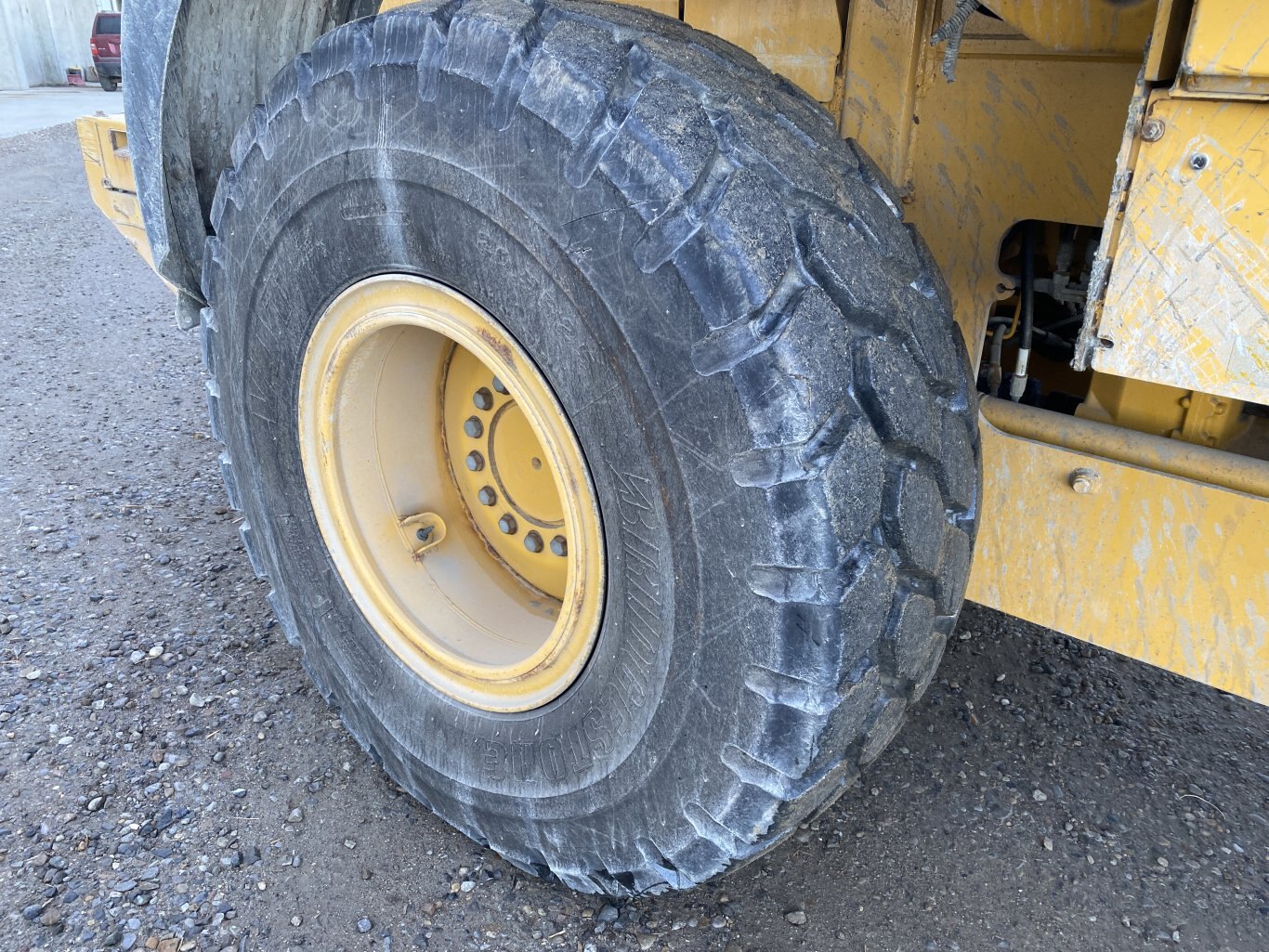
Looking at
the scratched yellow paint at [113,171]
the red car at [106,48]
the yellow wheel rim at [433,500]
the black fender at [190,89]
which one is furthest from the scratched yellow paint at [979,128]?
the red car at [106,48]

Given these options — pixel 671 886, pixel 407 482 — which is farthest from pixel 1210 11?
pixel 407 482

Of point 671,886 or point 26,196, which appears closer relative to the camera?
point 671,886

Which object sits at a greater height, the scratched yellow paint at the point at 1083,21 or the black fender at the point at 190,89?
the scratched yellow paint at the point at 1083,21

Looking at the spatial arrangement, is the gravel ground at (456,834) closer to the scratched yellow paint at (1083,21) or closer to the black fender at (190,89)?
the black fender at (190,89)

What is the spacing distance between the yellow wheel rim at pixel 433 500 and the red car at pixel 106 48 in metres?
22.5

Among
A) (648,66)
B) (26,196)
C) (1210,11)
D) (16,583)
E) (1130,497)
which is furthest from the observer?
(26,196)

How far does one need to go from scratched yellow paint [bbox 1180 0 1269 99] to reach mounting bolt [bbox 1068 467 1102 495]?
28.6 inches

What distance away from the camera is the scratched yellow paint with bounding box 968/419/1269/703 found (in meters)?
1.52

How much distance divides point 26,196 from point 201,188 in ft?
27.0

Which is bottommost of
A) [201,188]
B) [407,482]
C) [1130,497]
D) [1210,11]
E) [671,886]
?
[671,886]

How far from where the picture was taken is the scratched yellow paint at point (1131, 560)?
1.52 meters

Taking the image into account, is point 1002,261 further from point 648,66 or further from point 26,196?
point 26,196

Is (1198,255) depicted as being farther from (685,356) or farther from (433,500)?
(433,500)

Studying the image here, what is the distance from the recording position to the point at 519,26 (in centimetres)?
138
